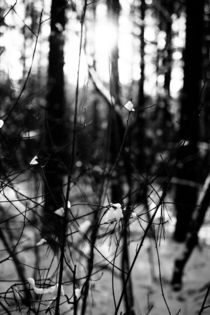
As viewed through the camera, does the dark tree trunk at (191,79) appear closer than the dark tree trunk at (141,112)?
No

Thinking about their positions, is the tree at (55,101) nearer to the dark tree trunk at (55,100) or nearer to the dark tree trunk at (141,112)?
the dark tree trunk at (55,100)

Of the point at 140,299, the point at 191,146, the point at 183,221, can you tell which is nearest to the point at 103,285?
the point at 140,299

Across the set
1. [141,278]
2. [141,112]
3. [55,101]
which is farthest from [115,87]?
[141,112]

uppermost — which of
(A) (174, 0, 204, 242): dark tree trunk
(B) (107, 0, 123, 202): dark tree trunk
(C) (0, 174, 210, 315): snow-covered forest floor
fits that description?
(A) (174, 0, 204, 242): dark tree trunk

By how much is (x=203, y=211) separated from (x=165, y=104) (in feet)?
17.1

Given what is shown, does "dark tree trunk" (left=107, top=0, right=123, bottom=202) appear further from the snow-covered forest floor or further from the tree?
the snow-covered forest floor

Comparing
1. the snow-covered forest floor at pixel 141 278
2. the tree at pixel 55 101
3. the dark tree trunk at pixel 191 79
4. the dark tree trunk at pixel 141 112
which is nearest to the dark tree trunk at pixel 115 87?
the dark tree trunk at pixel 141 112

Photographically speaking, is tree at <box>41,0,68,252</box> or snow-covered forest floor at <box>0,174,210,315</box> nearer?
tree at <box>41,0,68,252</box>

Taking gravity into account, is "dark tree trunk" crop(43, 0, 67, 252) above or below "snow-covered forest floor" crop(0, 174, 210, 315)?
above

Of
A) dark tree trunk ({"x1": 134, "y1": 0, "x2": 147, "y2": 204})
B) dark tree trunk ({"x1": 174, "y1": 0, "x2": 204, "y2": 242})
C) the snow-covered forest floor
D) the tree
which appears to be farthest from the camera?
Result: dark tree trunk ({"x1": 174, "y1": 0, "x2": 204, "y2": 242})

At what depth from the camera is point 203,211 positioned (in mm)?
3232

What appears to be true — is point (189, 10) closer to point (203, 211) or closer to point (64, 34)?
point (64, 34)

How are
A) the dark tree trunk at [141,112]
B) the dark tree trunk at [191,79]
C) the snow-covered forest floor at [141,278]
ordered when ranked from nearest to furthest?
the dark tree trunk at [141,112], the snow-covered forest floor at [141,278], the dark tree trunk at [191,79]

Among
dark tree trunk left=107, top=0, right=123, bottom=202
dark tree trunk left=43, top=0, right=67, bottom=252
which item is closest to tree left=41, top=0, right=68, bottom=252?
dark tree trunk left=43, top=0, right=67, bottom=252
